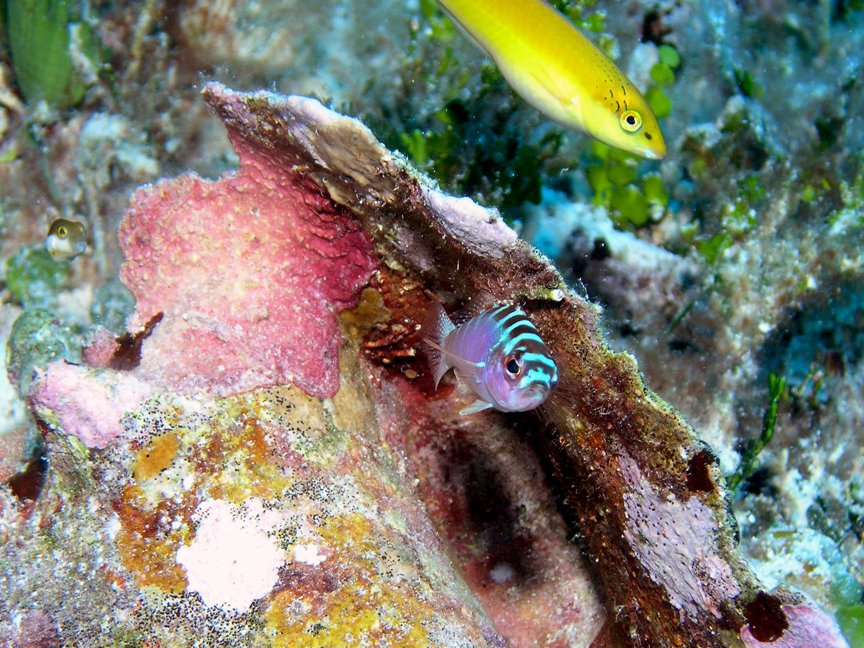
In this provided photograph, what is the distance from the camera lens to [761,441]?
164 inches

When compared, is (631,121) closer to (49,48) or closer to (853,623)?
(853,623)

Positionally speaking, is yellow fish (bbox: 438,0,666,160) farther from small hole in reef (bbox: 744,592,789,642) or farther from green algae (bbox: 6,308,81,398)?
green algae (bbox: 6,308,81,398)

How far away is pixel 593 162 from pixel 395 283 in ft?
9.68

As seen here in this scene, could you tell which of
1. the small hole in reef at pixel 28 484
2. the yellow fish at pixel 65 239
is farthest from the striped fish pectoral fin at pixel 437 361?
the yellow fish at pixel 65 239

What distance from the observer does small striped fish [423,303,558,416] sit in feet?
5.61

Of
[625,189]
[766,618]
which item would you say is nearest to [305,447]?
[766,618]

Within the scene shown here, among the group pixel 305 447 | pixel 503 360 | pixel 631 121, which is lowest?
pixel 305 447

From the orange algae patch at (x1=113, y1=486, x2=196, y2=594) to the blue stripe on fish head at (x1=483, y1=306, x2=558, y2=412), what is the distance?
121 cm

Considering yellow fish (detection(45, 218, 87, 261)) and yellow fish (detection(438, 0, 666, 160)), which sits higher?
yellow fish (detection(438, 0, 666, 160))

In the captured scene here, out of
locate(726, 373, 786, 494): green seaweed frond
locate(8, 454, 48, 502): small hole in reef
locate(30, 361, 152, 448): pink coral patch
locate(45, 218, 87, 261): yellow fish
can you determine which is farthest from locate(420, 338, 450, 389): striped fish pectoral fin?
locate(45, 218, 87, 261): yellow fish

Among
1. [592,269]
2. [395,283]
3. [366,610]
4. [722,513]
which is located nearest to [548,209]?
[592,269]

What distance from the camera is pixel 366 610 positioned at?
5.93 ft

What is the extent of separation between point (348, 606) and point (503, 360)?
41.6 inches

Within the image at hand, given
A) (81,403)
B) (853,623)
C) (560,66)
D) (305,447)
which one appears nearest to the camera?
(81,403)
